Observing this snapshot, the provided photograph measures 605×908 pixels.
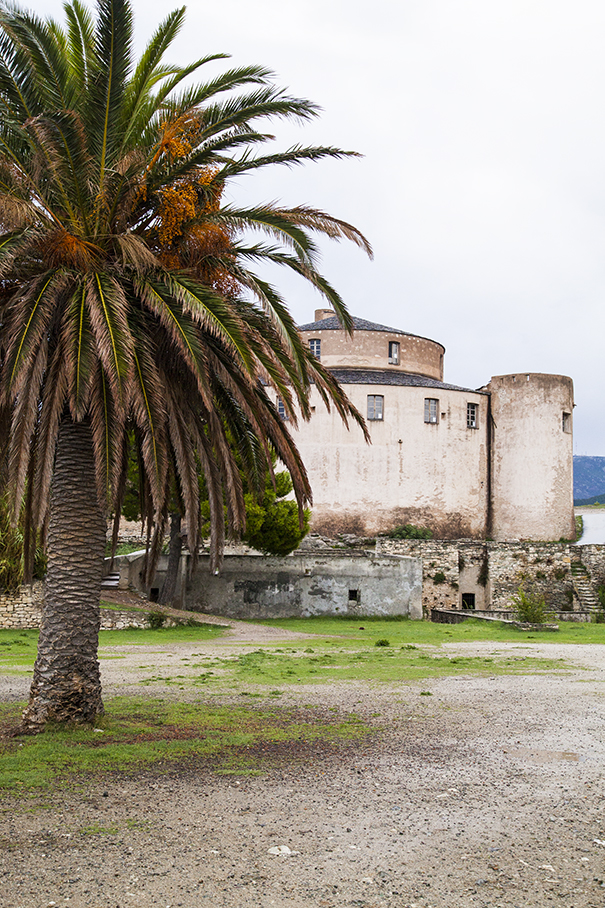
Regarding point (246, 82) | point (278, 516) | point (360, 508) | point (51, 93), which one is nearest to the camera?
point (51, 93)

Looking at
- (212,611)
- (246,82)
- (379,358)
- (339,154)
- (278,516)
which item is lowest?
(212,611)

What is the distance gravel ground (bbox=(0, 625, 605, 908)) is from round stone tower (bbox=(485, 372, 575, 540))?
4394 cm

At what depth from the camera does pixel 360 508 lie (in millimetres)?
49500

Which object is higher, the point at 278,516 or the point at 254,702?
the point at 278,516

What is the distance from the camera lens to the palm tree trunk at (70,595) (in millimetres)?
9203

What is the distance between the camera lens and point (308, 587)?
113ft

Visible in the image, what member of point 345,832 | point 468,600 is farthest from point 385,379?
point 345,832

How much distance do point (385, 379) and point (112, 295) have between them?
1691 inches

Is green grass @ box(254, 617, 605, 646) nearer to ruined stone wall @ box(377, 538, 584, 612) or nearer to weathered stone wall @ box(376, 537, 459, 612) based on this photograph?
weathered stone wall @ box(376, 537, 459, 612)

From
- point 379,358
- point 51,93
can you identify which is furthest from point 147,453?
point 379,358

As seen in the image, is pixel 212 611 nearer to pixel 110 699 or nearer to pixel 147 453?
pixel 110 699

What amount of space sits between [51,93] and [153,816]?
7.67 meters

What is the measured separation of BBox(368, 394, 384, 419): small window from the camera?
49.9m

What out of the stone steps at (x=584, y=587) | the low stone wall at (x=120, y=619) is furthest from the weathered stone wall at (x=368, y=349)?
the low stone wall at (x=120, y=619)
